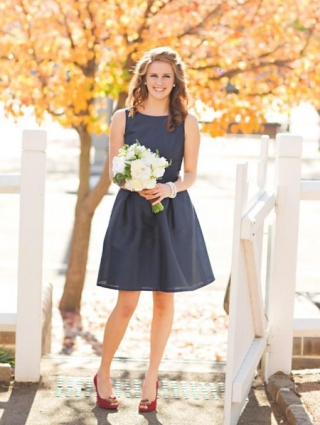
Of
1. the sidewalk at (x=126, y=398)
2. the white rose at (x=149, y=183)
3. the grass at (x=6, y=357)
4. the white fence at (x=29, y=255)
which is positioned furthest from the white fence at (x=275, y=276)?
the grass at (x=6, y=357)

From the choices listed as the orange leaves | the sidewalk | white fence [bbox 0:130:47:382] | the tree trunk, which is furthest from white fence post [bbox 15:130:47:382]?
the tree trunk

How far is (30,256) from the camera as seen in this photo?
5.06 metres

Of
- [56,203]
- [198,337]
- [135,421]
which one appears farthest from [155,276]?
[56,203]

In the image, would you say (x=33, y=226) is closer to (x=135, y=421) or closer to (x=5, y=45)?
(x=135, y=421)

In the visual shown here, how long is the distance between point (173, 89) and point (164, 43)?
322 cm

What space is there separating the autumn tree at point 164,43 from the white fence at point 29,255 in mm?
2969

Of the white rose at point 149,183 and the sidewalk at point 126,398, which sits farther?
the sidewalk at point 126,398

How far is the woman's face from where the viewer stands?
455 cm

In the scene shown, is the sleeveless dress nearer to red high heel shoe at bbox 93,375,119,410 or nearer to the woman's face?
the woman's face

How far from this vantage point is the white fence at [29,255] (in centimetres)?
498

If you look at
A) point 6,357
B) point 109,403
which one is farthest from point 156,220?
point 6,357

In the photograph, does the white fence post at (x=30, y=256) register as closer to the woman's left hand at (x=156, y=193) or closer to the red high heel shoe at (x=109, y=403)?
the red high heel shoe at (x=109, y=403)

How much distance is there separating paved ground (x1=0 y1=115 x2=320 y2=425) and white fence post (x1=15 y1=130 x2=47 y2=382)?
0.18 m

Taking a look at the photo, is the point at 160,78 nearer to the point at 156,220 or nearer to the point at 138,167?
the point at 138,167
